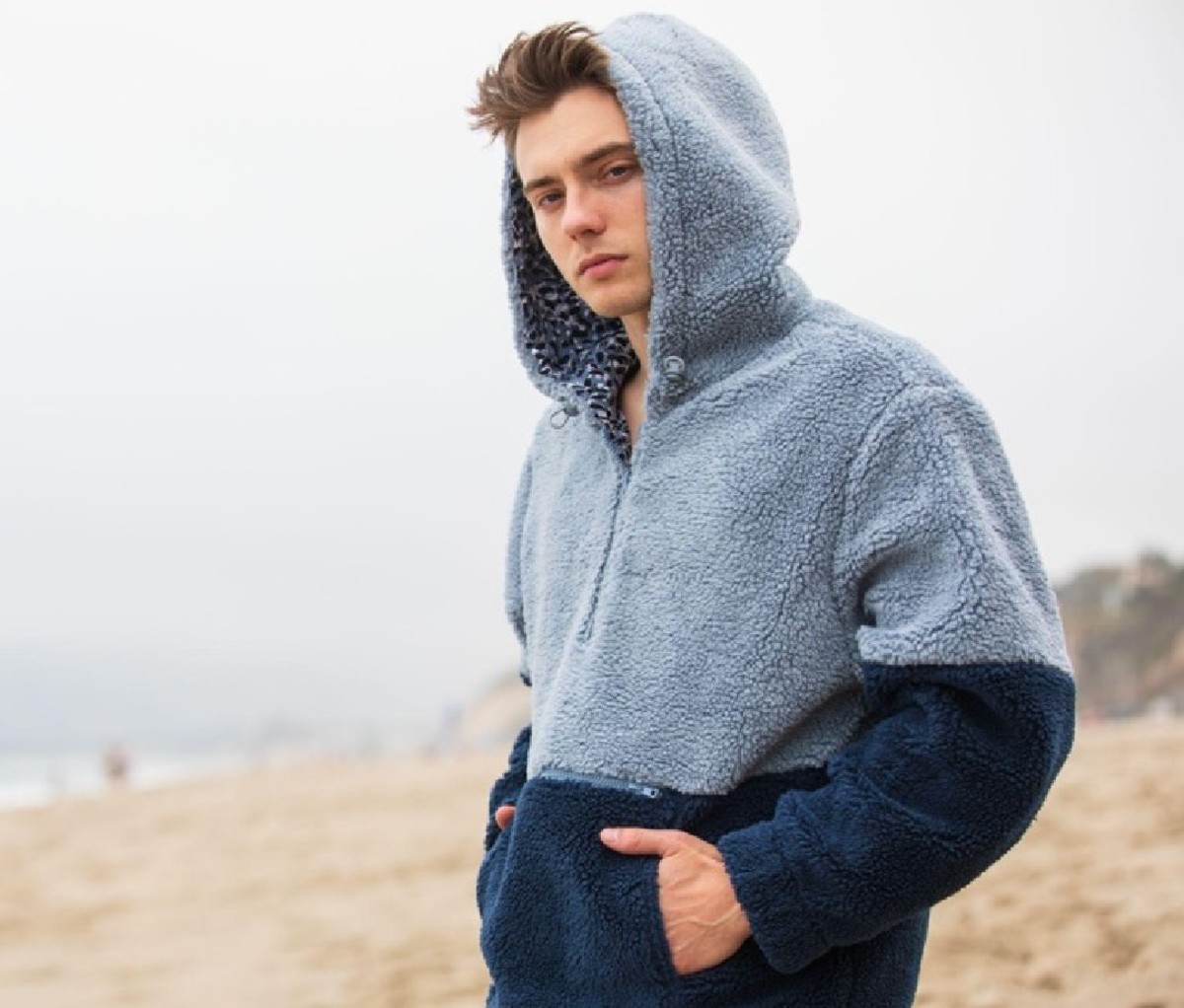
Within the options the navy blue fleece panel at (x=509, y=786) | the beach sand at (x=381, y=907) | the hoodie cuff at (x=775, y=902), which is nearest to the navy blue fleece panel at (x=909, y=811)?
the hoodie cuff at (x=775, y=902)

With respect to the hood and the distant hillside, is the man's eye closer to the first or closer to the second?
the hood

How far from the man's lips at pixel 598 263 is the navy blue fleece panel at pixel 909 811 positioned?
1.68 ft

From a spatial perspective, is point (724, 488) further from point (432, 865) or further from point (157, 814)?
point (157, 814)

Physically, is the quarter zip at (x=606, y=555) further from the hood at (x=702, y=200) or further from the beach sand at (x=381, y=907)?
the beach sand at (x=381, y=907)

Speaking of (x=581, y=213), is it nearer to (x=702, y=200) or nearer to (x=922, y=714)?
(x=702, y=200)

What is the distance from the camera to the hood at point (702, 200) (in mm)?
1478

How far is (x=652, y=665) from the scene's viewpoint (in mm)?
1458

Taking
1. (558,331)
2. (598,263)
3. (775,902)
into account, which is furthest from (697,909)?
(558,331)

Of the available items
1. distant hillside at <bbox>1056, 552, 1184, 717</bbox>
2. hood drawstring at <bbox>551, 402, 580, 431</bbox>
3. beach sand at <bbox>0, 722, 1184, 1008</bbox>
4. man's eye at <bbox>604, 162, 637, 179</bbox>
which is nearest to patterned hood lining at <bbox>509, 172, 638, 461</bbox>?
hood drawstring at <bbox>551, 402, 580, 431</bbox>

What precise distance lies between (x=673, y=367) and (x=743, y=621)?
290 mm

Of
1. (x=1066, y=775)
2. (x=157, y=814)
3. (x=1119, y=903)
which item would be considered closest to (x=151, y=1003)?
(x=1119, y=903)

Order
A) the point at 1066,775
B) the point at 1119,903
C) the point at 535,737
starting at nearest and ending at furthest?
the point at 535,737
the point at 1119,903
the point at 1066,775

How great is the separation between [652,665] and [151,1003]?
15.1ft

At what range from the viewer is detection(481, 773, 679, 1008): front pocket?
4.58ft
